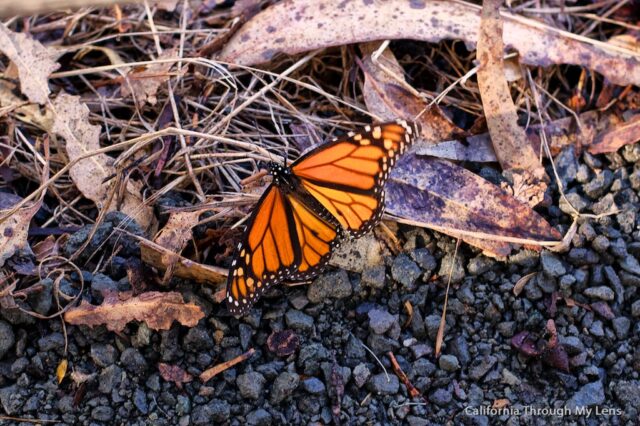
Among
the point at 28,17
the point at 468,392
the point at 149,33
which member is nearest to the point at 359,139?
the point at 468,392

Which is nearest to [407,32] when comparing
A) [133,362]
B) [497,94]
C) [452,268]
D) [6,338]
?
[497,94]

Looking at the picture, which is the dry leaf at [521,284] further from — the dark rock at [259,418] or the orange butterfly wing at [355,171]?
the dark rock at [259,418]

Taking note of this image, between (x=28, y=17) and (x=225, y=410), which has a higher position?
(x=28, y=17)

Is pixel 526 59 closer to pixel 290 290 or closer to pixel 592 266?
pixel 592 266

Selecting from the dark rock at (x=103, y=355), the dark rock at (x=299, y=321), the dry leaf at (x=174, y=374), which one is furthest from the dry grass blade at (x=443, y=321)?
the dark rock at (x=103, y=355)

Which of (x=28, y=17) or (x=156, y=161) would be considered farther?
(x=28, y=17)

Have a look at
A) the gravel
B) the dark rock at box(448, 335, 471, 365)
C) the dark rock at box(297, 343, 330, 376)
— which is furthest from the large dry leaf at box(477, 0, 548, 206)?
the dark rock at box(297, 343, 330, 376)

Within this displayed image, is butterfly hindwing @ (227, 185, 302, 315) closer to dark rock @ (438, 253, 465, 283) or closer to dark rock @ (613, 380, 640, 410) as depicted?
dark rock @ (438, 253, 465, 283)
